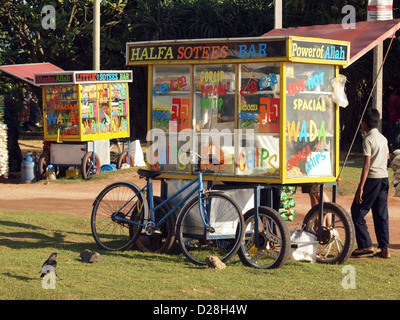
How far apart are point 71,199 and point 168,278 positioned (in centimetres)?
702

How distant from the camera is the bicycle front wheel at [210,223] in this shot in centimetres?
811

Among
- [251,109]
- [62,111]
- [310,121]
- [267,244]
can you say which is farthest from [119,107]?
[267,244]

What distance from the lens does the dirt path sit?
479 inches

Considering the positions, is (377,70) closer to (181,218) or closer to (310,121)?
(310,121)

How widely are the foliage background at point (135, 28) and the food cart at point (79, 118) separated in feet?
16.2

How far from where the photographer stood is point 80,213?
12.2 m

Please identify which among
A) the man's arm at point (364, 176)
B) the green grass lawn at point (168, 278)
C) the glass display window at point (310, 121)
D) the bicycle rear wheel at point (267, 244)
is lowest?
the green grass lawn at point (168, 278)

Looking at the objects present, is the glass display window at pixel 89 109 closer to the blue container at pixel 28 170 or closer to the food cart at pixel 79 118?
the food cart at pixel 79 118

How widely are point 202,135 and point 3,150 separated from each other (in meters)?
10.1

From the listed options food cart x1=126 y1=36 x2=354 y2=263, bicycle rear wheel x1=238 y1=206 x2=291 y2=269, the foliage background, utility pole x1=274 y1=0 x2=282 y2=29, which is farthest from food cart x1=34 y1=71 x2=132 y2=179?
bicycle rear wheel x1=238 y1=206 x2=291 y2=269

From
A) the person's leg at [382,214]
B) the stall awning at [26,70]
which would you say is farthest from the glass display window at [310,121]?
the stall awning at [26,70]

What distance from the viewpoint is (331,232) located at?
841cm

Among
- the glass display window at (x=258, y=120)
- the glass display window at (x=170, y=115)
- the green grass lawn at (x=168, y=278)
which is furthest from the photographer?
the glass display window at (x=170, y=115)
